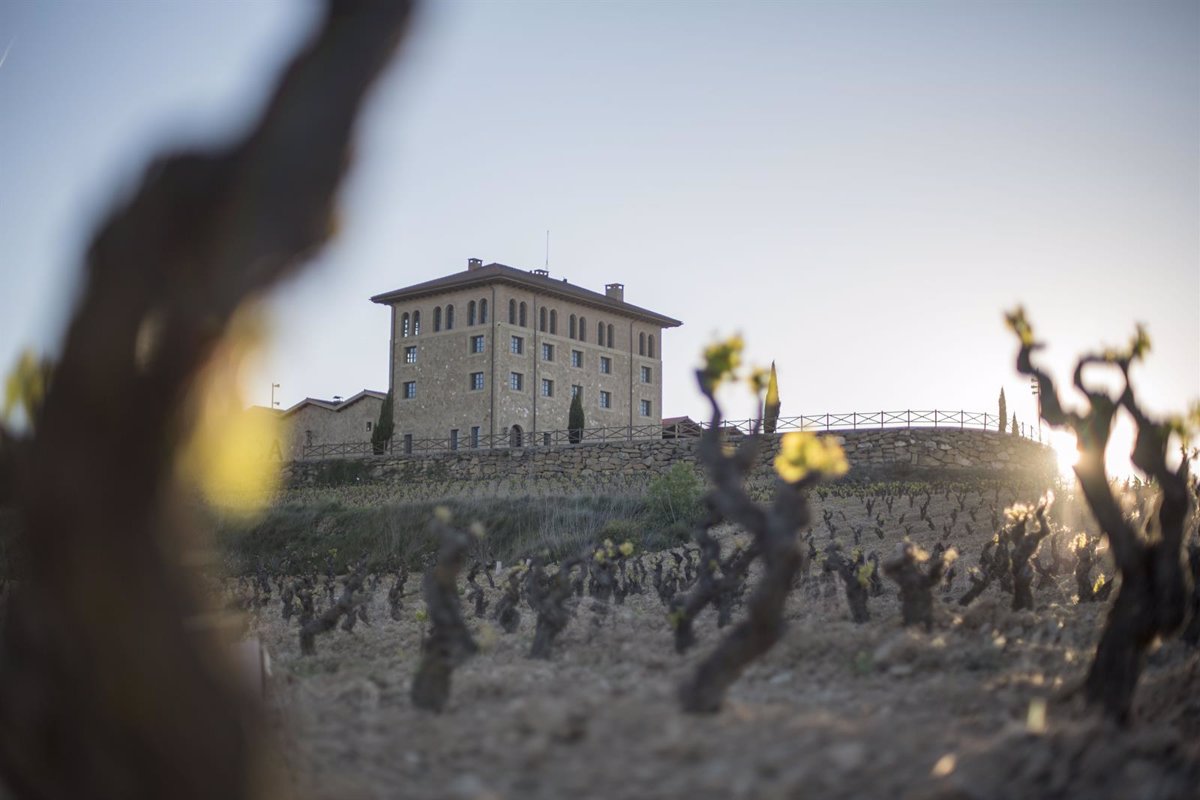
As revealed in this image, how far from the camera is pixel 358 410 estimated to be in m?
55.8

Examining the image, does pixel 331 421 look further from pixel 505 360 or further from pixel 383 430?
pixel 505 360

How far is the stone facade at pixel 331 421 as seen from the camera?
55.2 meters

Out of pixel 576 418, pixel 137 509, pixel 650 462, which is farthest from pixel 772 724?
pixel 576 418

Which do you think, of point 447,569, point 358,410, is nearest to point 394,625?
point 447,569

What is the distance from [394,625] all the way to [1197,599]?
866 centimetres

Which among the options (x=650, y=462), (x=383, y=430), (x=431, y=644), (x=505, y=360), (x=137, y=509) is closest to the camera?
(x=137, y=509)

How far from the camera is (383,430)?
50688 mm

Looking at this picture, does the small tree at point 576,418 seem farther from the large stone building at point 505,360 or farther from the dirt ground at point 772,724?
the dirt ground at point 772,724

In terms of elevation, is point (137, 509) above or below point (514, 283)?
below

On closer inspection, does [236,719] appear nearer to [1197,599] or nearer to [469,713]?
[469,713]

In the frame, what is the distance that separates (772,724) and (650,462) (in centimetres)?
3363

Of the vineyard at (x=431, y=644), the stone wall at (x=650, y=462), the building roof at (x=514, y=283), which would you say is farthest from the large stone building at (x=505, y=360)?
the vineyard at (x=431, y=644)

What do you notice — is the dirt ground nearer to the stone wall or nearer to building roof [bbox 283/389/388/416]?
the stone wall

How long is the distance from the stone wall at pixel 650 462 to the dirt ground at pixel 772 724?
2414cm
